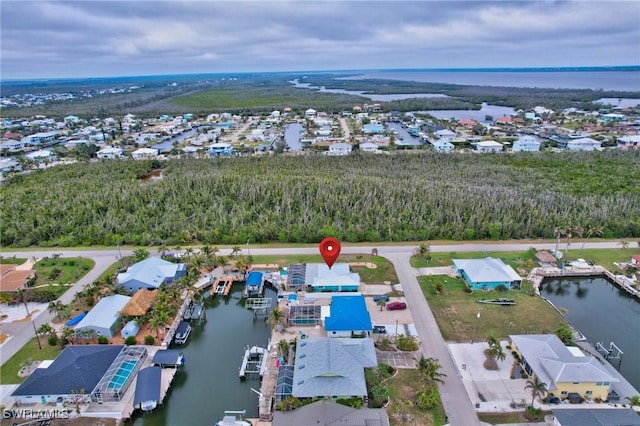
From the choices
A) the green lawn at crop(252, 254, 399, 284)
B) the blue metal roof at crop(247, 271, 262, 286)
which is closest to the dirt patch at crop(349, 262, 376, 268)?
the green lawn at crop(252, 254, 399, 284)

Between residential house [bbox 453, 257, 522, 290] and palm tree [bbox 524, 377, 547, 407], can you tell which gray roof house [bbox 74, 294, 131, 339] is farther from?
residential house [bbox 453, 257, 522, 290]

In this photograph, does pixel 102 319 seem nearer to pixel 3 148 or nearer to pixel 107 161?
pixel 107 161

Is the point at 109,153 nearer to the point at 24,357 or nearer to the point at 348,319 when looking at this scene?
the point at 24,357

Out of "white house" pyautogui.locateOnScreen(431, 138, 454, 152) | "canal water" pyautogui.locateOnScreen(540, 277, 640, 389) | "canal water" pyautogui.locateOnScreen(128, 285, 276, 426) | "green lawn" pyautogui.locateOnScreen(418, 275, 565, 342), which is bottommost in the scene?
"canal water" pyautogui.locateOnScreen(128, 285, 276, 426)

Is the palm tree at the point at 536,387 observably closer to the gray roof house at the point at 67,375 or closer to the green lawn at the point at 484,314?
the green lawn at the point at 484,314

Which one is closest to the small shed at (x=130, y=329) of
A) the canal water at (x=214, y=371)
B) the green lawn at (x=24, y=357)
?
the canal water at (x=214, y=371)

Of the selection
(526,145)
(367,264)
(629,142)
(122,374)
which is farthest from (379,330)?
(629,142)
